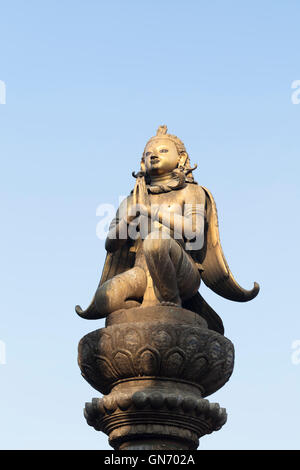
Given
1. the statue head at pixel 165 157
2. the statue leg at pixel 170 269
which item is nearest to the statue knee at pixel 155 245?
the statue leg at pixel 170 269

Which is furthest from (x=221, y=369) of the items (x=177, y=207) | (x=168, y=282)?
(x=177, y=207)

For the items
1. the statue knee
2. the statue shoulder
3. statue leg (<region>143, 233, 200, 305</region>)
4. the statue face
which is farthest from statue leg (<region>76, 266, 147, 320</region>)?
the statue face

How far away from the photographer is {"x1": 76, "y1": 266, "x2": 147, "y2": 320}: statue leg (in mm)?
11164

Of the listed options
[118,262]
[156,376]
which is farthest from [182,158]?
[156,376]

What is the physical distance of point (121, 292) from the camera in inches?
440

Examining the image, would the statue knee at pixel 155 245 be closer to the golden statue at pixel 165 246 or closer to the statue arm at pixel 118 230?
the golden statue at pixel 165 246

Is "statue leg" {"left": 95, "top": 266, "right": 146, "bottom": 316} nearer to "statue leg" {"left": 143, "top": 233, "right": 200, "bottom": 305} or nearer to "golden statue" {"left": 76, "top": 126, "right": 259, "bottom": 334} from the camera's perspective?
"golden statue" {"left": 76, "top": 126, "right": 259, "bottom": 334}

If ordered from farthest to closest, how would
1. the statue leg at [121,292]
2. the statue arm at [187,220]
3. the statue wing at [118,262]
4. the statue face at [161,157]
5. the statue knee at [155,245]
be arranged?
1. the statue face at [161,157]
2. the statue wing at [118,262]
3. the statue arm at [187,220]
4. the statue leg at [121,292]
5. the statue knee at [155,245]

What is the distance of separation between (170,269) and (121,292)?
76 centimetres

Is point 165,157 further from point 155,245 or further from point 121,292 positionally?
point 121,292

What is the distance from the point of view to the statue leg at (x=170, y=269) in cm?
1066

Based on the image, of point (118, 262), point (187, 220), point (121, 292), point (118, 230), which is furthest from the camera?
point (118, 262)

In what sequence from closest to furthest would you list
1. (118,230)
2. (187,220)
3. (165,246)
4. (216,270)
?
(165,246) → (187,220) → (216,270) → (118,230)

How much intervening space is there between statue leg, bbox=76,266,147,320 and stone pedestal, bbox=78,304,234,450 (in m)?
0.31
